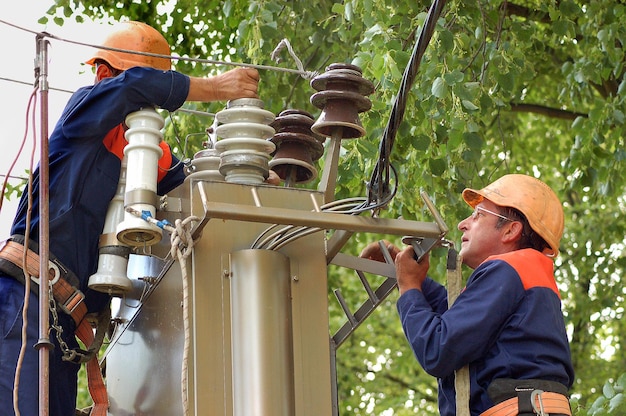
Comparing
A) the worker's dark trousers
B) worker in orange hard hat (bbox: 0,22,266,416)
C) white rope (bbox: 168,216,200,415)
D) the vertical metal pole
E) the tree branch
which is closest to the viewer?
the vertical metal pole

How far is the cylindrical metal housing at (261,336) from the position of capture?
4.00 metres

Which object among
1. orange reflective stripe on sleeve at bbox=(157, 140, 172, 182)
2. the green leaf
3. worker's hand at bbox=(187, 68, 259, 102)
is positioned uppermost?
the green leaf

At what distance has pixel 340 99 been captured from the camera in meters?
4.55

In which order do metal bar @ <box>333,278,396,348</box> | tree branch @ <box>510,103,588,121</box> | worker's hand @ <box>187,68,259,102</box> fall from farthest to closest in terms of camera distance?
1. tree branch @ <box>510,103,588,121</box>
2. metal bar @ <box>333,278,396,348</box>
3. worker's hand @ <box>187,68,259,102</box>

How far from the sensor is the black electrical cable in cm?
420

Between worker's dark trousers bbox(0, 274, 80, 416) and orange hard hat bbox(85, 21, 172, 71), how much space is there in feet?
3.33

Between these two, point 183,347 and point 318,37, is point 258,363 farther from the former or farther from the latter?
point 318,37

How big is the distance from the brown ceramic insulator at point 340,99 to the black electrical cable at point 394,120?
23 centimetres

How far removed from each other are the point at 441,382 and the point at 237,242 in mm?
944

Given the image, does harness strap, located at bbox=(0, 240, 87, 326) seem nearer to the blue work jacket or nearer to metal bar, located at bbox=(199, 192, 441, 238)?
the blue work jacket

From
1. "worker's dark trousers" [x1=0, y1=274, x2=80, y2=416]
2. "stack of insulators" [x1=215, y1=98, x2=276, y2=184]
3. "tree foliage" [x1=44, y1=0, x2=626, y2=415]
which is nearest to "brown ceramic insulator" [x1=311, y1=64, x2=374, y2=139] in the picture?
"stack of insulators" [x1=215, y1=98, x2=276, y2=184]

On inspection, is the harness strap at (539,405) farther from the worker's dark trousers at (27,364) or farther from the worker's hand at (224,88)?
the worker's dark trousers at (27,364)

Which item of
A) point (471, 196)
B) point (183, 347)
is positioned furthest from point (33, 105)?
point (471, 196)

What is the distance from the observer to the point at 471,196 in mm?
4910
